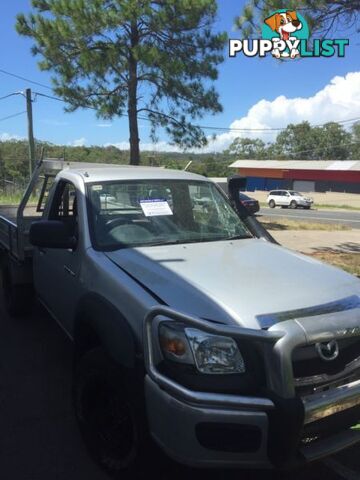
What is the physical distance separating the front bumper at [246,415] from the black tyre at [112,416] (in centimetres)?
17

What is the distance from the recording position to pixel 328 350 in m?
2.37

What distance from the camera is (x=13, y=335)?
520cm

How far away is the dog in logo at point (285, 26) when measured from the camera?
25.8ft

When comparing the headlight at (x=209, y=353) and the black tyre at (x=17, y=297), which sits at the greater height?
the headlight at (x=209, y=353)

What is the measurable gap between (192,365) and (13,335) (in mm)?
3507

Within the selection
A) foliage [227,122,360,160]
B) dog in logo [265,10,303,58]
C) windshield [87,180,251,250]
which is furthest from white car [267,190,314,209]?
foliage [227,122,360,160]

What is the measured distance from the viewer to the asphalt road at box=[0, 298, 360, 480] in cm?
285

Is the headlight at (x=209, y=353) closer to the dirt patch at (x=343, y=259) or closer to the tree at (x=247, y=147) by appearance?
the dirt patch at (x=343, y=259)

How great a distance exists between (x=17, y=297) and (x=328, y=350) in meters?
A: 4.11

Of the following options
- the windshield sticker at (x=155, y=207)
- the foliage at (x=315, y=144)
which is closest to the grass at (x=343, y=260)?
the windshield sticker at (x=155, y=207)

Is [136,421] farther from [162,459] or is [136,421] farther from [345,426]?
[345,426]

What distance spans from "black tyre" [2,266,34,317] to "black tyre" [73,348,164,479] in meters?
2.74

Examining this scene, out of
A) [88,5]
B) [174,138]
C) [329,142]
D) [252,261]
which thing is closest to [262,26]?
[252,261]

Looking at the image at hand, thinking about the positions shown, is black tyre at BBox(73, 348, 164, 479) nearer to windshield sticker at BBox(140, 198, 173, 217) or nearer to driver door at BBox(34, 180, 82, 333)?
driver door at BBox(34, 180, 82, 333)
